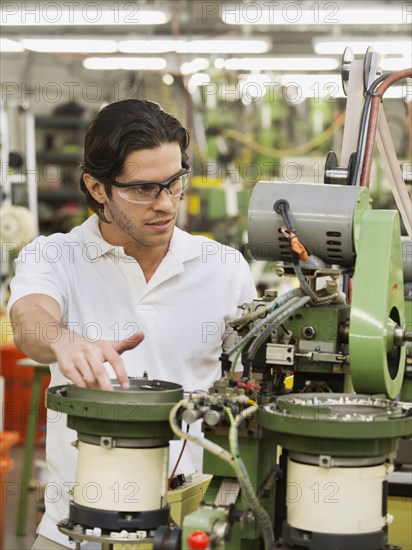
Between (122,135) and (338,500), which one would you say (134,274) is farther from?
(338,500)

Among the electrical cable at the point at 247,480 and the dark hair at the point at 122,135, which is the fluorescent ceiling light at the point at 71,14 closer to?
the dark hair at the point at 122,135

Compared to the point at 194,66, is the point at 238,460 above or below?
below

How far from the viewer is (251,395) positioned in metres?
1.21

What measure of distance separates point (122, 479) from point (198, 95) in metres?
7.21

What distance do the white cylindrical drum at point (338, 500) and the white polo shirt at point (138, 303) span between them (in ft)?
1.81

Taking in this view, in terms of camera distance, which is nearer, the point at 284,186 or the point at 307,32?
the point at 284,186

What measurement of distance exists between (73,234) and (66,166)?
8622 millimetres

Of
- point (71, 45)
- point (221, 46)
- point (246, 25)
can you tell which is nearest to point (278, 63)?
point (246, 25)

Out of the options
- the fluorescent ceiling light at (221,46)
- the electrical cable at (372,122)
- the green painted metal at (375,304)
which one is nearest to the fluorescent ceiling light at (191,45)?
the fluorescent ceiling light at (221,46)

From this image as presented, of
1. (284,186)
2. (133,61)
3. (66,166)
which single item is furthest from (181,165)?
(66,166)

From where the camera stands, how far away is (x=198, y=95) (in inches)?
318

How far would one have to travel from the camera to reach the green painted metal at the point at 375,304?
1.16 m

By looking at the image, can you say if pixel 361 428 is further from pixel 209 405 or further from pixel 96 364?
pixel 96 364

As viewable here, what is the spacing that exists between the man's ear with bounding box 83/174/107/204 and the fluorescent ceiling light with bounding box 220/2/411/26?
4934 mm
